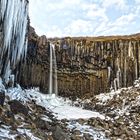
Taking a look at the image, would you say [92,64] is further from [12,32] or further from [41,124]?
[41,124]

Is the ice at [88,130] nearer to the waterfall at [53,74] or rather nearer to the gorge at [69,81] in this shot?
the gorge at [69,81]

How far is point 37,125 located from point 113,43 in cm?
1702

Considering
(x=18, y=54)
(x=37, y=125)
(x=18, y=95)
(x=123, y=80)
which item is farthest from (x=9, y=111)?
(x=123, y=80)

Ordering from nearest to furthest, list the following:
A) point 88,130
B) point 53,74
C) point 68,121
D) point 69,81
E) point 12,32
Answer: point 88,130, point 68,121, point 12,32, point 53,74, point 69,81

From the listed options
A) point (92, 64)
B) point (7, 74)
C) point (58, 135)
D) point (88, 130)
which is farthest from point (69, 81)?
point (58, 135)

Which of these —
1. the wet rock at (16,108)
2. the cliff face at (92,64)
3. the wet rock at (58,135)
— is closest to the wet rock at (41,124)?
the wet rock at (58,135)

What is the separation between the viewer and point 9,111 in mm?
14695

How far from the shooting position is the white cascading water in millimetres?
16250

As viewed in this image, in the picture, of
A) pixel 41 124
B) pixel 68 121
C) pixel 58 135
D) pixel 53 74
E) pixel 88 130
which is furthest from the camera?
pixel 53 74

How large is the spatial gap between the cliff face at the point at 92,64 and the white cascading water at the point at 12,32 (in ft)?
23.7

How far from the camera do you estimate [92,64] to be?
3064cm

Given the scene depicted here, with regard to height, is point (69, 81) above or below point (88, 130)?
above

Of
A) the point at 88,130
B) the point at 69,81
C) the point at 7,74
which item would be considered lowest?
the point at 88,130

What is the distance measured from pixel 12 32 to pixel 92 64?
42.3 ft
